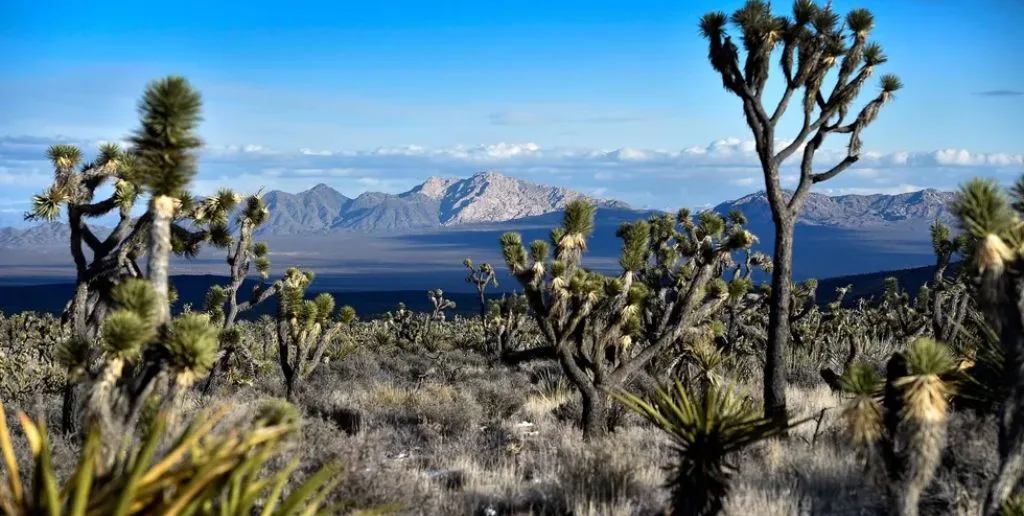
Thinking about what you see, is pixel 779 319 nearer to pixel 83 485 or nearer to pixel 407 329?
pixel 83 485

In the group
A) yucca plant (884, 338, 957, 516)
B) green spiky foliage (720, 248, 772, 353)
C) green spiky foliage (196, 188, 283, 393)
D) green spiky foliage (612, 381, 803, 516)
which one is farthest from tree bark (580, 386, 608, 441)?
green spiky foliage (196, 188, 283, 393)

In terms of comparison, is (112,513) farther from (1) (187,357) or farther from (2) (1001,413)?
(2) (1001,413)

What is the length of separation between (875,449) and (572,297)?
5.44 meters

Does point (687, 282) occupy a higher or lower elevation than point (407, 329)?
higher

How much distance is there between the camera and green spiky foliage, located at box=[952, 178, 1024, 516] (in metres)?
5.19

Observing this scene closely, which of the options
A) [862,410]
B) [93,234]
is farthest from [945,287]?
[93,234]

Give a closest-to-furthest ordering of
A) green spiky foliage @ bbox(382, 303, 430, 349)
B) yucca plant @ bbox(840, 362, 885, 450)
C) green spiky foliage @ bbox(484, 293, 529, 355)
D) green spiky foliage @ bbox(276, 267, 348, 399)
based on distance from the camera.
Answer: yucca plant @ bbox(840, 362, 885, 450) < green spiky foliage @ bbox(276, 267, 348, 399) < green spiky foliage @ bbox(484, 293, 529, 355) < green spiky foliage @ bbox(382, 303, 430, 349)

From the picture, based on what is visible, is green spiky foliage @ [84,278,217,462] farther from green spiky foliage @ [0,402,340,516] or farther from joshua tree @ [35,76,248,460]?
green spiky foliage @ [0,402,340,516]

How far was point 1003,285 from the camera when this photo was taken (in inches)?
207

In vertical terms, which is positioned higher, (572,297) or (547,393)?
(572,297)

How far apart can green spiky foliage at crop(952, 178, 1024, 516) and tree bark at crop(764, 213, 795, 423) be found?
→ 15.3 feet

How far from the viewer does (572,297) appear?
420 inches

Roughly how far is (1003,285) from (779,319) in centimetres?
513

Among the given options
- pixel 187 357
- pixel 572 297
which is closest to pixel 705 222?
pixel 572 297
